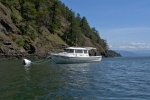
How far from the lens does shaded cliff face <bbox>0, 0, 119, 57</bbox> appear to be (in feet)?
358

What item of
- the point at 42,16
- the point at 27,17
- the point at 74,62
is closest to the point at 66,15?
the point at 42,16

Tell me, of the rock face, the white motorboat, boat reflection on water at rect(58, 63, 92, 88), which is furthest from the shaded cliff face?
boat reflection on water at rect(58, 63, 92, 88)

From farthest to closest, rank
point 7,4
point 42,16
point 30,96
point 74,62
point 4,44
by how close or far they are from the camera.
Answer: point 42,16 → point 7,4 → point 4,44 → point 74,62 → point 30,96

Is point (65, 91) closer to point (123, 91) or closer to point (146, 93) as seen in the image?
point (123, 91)

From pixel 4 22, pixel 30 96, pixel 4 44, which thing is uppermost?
pixel 4 22

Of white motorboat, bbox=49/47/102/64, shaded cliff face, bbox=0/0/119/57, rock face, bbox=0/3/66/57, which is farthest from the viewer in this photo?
shaded cliff face, bbox=0/0/119/57

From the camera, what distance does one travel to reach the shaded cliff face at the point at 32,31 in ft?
358

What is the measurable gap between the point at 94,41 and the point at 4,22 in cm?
7634

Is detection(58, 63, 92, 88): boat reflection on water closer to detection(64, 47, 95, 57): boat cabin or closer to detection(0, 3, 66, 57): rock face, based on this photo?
detection(64, 47, 95, 57): boat cabin

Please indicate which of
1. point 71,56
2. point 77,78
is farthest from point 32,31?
point 77,78

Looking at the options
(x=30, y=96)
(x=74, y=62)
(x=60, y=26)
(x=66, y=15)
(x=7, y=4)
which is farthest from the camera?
(x=66, y=15)

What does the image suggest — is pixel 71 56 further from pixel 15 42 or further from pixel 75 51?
pixel 15 42

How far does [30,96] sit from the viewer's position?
24875 mm

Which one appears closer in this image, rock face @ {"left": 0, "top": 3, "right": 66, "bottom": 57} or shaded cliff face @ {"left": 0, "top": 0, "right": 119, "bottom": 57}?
rock face @ {"left": 0, "top": 3, "right": 66, "bottom": 57}
